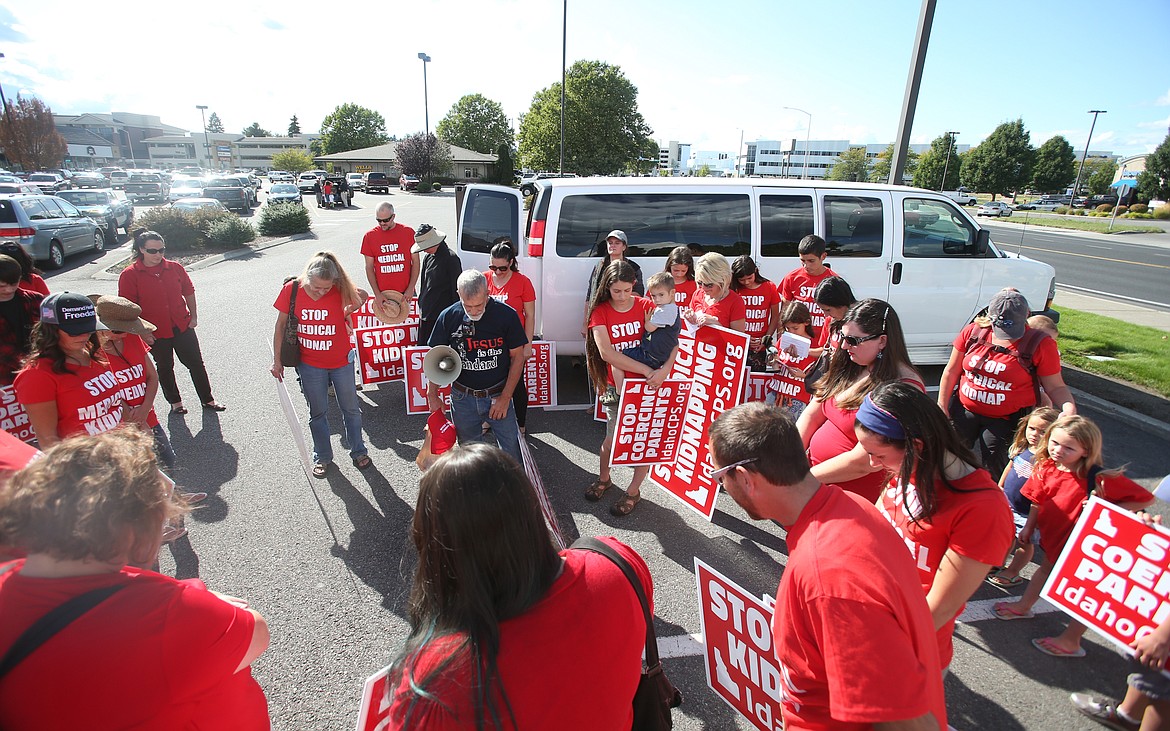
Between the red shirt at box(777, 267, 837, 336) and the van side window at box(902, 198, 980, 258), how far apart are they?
2.02 metres

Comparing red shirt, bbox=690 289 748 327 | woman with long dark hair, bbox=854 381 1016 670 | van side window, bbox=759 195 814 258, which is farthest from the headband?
van side window, bbox=759 195 814 258

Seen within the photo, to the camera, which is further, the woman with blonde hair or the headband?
the woman with blonde hair

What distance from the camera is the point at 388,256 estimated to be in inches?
264

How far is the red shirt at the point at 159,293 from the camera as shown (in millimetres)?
5613

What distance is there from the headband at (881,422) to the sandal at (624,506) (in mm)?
2628

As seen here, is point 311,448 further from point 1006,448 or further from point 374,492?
point 1006,448

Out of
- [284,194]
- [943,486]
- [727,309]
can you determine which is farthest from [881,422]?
[284,194]

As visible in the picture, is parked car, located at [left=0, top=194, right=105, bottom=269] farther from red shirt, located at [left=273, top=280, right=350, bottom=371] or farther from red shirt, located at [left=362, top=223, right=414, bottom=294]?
red shirt, located at [left=273, top=280, right=350, bottom=371]

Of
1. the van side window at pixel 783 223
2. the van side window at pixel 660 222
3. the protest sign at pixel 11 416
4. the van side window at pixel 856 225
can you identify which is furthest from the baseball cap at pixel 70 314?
the van side window at pixel 856 225

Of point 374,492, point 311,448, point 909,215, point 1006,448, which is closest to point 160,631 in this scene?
point 374,492

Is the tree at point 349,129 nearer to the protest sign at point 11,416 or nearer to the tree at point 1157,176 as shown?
the tree at point 1157,176

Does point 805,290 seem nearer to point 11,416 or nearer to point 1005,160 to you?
point 11,416

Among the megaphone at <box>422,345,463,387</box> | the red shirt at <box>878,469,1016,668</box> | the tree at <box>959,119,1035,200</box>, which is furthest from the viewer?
the tree at <box>959,119,1035,200</box>

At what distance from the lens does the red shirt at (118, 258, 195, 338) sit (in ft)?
18.4
